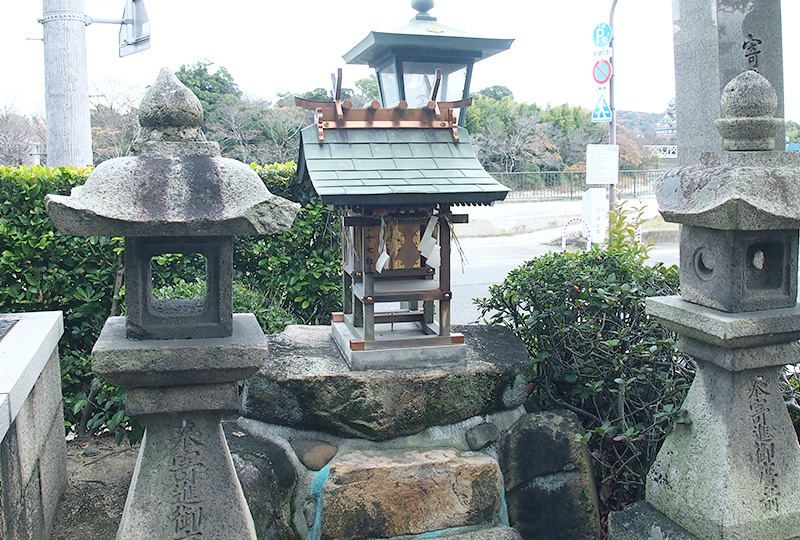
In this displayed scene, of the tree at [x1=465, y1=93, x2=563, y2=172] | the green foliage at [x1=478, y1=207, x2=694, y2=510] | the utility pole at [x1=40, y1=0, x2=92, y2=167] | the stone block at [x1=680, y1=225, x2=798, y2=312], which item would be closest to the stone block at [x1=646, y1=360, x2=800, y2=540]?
the stone block at [x1=680, y1=225, x2=798, y2=312]

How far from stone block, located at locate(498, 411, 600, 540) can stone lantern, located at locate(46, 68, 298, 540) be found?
5.30 ft

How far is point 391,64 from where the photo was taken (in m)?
5.20

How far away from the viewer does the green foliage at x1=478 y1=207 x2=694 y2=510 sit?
12.6 ft

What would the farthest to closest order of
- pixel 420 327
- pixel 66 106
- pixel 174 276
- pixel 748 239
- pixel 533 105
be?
pixel 533 105, pixel 66 106, pixel 174 276, pixel 420 327, pixel 748 239

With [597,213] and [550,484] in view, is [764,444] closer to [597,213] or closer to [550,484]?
[550,484]

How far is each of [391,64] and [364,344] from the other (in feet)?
8.18

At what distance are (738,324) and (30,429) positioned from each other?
340 centimetres

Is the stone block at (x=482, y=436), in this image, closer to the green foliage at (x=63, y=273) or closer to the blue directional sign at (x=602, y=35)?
the green foliage at (x=63, y=273)

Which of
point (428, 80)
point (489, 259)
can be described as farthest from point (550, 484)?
point (489, 259)

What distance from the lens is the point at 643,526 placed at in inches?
132

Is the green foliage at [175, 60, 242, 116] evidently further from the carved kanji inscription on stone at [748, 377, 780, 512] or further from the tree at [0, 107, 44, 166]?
the carved kanji inscription on stone at [748, 377, 780, 512]

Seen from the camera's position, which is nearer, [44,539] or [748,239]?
[748,239]

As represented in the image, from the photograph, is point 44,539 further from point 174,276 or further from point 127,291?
point 174,276

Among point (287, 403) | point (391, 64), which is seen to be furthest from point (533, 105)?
point (287, 403)
